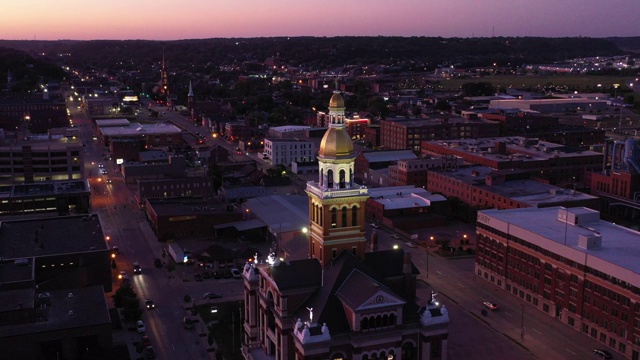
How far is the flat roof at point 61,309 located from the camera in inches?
1425

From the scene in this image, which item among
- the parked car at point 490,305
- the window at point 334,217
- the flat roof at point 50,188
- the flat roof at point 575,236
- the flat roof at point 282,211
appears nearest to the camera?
the window at point 334,217

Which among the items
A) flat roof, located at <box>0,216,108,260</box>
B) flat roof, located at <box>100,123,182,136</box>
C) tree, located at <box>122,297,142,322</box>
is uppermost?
flat roof, located at <box>100,123,182,136</box>

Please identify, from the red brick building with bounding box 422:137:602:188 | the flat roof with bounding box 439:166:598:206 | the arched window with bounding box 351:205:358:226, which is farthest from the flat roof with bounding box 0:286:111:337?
the red brick building with bounding box 422:137:602:188

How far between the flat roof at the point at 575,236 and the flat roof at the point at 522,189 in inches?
324

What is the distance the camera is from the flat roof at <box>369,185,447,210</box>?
68.1 metres

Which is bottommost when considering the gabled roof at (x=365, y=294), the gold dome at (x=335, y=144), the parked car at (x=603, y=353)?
the parked car at (x=603, y=353)

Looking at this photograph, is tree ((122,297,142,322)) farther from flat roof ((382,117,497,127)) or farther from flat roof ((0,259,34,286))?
flat roof ((382,117,497,127))

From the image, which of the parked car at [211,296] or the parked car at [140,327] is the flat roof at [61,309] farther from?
the parked car at [211,296]

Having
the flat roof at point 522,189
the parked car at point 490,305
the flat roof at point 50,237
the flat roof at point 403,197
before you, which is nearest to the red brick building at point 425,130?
the flat roof at point 522,189

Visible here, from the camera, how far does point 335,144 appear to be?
33.1 metres

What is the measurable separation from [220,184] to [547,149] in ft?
143

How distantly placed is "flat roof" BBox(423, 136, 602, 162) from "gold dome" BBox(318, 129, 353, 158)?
5323cm

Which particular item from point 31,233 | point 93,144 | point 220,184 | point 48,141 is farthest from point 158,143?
point 31,233

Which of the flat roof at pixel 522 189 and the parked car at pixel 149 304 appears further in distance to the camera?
the flat roof at pixel 522 189
